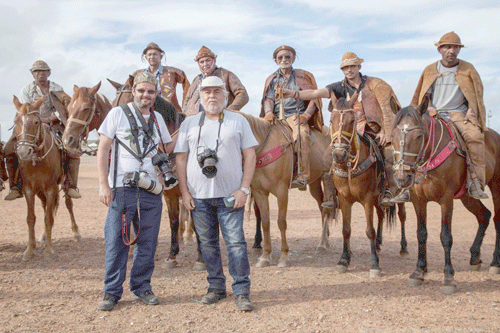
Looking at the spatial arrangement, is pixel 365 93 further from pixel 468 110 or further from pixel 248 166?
pixel 248 166

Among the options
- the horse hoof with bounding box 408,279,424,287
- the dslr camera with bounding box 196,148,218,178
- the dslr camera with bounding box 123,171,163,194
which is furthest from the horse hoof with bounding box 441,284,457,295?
the dslr camera with bounding box 123,171,163,194

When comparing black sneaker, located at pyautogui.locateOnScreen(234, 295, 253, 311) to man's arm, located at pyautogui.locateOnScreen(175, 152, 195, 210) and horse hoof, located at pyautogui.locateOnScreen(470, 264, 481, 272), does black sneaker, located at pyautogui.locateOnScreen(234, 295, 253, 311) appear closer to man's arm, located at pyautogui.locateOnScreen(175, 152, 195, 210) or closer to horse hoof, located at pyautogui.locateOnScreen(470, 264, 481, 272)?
man's arm, located at pyautogui.locateOnScreen(175, 152, 195, 210)

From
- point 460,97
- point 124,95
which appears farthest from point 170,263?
point 460,97

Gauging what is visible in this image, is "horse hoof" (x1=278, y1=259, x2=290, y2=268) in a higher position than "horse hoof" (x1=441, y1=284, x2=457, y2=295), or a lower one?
lower

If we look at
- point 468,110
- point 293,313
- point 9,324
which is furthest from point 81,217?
point 468,110

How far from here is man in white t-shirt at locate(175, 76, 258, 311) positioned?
15.7 feet

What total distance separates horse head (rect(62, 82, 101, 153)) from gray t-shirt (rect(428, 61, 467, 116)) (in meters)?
5.02

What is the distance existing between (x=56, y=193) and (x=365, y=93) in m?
5.47

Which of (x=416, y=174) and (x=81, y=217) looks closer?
(x=416, y=174)

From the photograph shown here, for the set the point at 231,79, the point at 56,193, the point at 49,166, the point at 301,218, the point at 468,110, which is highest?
the point at 231,79

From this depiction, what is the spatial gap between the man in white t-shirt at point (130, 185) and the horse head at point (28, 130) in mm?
2933

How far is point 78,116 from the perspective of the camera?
258 inches

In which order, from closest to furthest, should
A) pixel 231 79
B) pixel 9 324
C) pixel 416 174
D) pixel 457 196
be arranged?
pixel 9 324 → pixel 416 174 → pixel 457 196 → pixel 231 79

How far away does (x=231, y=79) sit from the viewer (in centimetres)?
743
